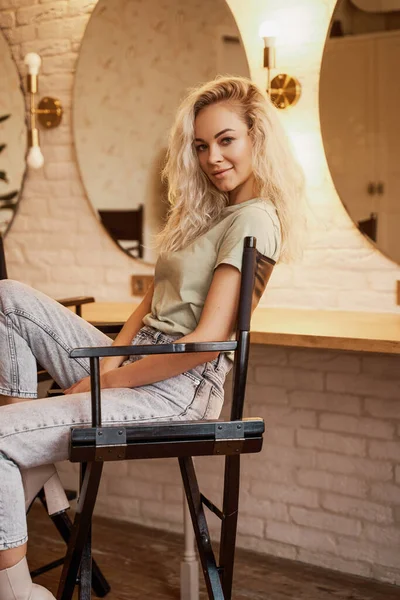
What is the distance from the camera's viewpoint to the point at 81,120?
12.5 feet

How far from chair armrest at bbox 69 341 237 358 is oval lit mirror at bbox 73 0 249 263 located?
5.27 ft

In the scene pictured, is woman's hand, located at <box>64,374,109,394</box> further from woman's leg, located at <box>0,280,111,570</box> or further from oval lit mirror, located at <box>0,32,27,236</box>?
oval lit mirror, located at <box>0,32,27,236</box>

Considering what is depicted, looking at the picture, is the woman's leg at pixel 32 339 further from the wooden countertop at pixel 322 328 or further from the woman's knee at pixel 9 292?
the wooden countertop at pixel 322 328

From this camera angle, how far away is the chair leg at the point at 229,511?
7.34 ft

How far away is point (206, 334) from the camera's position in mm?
2158

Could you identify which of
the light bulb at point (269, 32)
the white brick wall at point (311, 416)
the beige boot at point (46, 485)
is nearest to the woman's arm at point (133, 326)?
the beige boot at point (46, 485)

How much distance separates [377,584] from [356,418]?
23.4 inches

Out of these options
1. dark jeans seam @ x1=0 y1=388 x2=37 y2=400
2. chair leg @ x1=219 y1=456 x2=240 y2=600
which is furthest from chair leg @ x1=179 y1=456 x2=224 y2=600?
dark jeans seam @ x1=0 y1=388 x2=37 y2=400

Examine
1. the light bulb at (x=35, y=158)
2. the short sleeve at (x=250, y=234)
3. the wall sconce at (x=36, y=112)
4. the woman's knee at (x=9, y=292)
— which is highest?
the wall sconce at (x=36, y=112)

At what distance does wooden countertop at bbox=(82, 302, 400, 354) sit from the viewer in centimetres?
253

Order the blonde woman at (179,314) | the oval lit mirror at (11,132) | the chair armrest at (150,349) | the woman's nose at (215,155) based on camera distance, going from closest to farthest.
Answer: the chair armrest at (150,349) < the blonde woman at (179,314) < the woman's nose at (215,155) < the oval lit mirror at (11,132)

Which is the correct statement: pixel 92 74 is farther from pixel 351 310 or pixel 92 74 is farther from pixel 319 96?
pixel 351 310

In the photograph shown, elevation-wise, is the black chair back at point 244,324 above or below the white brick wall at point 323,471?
above

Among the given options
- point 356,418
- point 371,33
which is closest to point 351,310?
point 356,418
